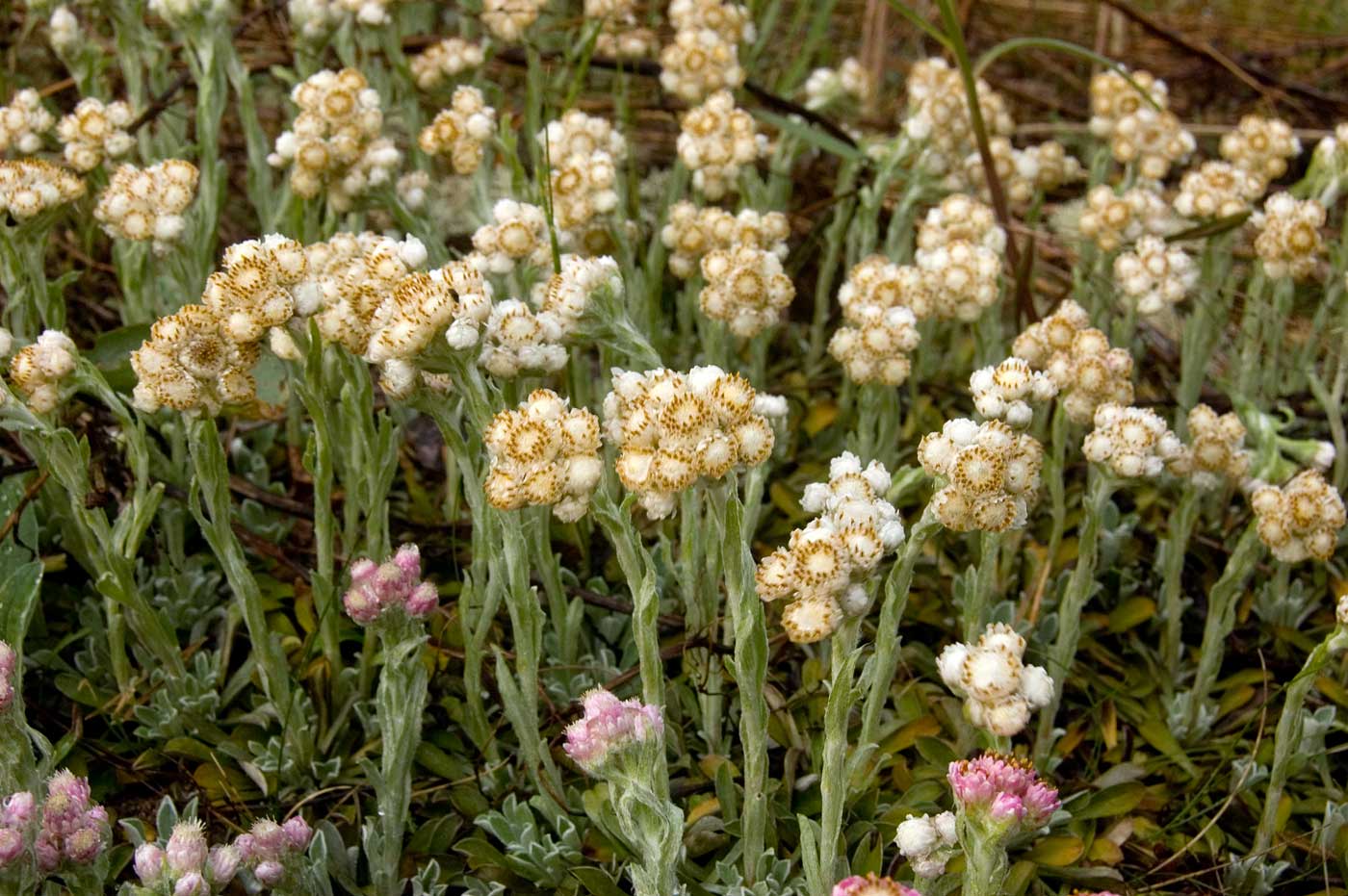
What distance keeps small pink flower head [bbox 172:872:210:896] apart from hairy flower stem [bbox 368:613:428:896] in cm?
36

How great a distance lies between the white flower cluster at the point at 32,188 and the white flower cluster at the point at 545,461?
3.89ft

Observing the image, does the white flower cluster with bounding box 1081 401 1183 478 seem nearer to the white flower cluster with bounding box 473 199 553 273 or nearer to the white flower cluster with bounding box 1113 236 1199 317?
the white flower cluster with bounding box 1113 236 1199 317

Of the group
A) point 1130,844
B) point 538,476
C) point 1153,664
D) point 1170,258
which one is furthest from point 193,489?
point 1170,258

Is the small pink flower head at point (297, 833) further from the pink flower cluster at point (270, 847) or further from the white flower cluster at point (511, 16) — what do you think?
the white flower cluster at point (511, 16)

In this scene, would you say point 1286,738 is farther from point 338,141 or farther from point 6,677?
point 338,141

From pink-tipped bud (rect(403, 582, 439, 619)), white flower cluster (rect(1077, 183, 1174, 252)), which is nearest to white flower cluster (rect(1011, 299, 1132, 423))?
white flower cluster (rect(1077, 183, 1174, 252))

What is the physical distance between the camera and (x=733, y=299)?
7.69 feet

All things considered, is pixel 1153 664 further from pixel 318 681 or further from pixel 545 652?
pixel 318 681

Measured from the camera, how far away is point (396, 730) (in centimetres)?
192

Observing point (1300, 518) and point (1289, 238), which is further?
point (1289, 238)

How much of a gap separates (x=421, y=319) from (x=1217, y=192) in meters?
1.98

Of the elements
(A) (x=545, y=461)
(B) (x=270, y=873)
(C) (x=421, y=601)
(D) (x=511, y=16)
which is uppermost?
(D) (x=511, y=16)

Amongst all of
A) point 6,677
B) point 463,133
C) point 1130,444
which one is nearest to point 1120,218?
point 1130,444

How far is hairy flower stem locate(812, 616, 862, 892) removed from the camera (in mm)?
1627
